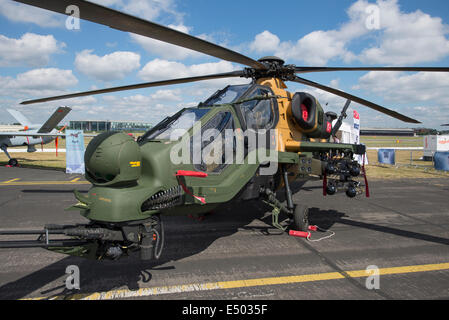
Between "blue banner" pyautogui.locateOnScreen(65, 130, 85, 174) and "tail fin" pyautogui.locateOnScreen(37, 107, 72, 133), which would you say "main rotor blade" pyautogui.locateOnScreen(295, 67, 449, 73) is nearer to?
"blue banner" pyautogui.locateOnScreen(65, 130, 85, 174)

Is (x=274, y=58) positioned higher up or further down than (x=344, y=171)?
higher up

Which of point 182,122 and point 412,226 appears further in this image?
point 412,226

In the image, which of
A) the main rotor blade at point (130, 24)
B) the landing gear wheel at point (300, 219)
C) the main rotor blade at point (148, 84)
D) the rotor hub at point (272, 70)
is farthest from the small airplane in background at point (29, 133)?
the landing gear wheel at point (300, 219)

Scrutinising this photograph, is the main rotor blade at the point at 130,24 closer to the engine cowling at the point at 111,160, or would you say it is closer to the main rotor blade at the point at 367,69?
the engine cowling at the point at 111,160

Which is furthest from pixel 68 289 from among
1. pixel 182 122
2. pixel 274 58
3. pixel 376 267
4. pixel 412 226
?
pixel 412 226

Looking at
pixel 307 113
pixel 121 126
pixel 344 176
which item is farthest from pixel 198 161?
pixel 121 126

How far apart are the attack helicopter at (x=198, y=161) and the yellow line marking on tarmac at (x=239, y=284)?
0.67 m

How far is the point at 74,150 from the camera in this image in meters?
16.3

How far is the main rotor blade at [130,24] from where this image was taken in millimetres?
2658

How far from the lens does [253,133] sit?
5.75 metres

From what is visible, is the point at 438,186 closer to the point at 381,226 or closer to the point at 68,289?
the point at 381,226

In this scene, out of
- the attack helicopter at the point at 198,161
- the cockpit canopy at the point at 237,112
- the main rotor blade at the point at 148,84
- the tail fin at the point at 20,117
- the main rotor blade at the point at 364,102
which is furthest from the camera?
the tail fin at the point at 20,117

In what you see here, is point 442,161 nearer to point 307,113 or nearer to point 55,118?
point 307,113

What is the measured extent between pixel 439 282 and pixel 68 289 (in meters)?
5.30
